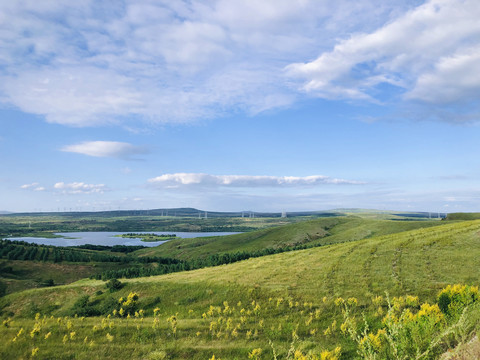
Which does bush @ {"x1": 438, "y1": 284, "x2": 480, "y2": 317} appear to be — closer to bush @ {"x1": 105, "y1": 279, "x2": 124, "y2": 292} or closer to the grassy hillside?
bush @ {"x1": 105, "y1": 279, "x2": 124, "y2": 292}

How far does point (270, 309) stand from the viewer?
2744 centimetres

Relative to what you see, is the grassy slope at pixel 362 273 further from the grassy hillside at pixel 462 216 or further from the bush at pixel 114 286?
the grassy hillside at pixel 462 216

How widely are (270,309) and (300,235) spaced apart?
13934 cm

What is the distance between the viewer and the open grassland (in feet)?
58.0

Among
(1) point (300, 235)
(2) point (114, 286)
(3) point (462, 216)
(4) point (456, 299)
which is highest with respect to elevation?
(4) point (456, 299)

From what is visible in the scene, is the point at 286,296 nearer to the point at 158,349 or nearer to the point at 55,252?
the point at 158,349

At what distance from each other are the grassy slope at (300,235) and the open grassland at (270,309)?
96384mm

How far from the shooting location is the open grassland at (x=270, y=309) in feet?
58.0

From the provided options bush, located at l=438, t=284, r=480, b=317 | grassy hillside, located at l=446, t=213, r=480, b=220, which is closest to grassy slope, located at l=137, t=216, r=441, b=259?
grassy hillside, located at l=446, t=213, r=480, b=220

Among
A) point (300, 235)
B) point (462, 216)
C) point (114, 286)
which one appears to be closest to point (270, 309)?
point (114, 286)

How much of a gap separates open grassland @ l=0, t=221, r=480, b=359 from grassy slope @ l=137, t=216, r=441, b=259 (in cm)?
9638

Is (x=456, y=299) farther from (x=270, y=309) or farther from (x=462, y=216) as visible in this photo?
(x=462, y=216)

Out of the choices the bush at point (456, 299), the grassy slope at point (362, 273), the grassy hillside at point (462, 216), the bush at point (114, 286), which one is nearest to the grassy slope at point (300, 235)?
the grassy hillside at point (462, 216)

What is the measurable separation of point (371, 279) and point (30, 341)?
33.2 meters
